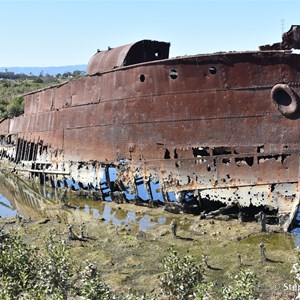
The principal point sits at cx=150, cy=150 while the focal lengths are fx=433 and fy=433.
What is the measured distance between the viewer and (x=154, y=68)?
13352 millimetres

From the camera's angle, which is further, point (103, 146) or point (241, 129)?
point (103, 146)

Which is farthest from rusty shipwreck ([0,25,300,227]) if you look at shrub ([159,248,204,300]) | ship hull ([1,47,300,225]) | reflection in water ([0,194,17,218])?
shrub ([159,248,204,300])

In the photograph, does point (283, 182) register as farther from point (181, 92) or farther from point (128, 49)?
point (128, 49)

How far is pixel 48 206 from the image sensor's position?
1644cm

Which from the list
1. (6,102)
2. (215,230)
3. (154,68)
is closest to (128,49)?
(154,68)

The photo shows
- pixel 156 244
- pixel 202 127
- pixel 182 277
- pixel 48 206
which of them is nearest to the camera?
pixel 182 277

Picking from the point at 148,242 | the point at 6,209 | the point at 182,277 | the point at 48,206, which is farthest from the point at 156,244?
the point at 6,209

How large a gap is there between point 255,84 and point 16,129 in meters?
17.1

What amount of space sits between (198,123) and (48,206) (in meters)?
7.16

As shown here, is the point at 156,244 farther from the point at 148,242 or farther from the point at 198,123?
the point at 198,123

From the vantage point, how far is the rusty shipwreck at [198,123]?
448 inches

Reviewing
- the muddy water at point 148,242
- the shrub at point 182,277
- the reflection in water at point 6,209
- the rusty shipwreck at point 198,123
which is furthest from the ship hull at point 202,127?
the shrub at point 182,277

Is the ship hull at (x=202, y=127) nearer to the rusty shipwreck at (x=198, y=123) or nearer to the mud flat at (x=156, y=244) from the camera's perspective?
the rusty shipwreck at (x=198, y=123)

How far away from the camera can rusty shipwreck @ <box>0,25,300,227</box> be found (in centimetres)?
1138
